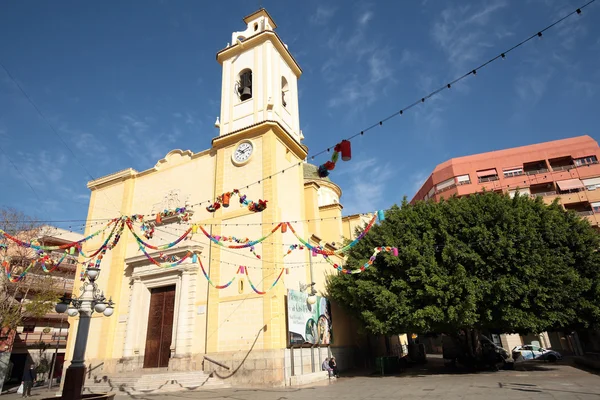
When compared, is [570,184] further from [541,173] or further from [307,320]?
[307,320]

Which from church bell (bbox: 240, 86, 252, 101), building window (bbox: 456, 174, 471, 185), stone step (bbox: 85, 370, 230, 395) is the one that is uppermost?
building window (bbox: 456, 174, 471, 185)

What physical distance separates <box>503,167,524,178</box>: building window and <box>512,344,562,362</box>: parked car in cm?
1450

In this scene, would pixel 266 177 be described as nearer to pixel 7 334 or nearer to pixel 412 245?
pixel 412 245

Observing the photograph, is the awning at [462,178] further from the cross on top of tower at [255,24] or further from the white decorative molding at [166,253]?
the white decorative molding at [166,253]

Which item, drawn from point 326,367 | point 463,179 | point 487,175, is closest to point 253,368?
point 326,367

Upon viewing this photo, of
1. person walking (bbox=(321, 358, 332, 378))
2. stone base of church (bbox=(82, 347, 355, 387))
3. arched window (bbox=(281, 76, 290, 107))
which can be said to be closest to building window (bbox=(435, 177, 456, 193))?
arched window (bbox=(281, 76, 290, 107))

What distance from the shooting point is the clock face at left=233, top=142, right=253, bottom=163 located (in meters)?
17.6

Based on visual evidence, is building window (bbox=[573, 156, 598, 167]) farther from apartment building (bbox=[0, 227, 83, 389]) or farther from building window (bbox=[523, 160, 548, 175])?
apartment building (bbox=[0, 227, 83, 389])

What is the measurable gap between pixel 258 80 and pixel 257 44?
2.56m

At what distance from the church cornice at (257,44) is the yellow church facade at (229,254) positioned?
0.06 m

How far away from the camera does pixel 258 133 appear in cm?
1777

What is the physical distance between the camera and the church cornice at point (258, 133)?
57.4 ft

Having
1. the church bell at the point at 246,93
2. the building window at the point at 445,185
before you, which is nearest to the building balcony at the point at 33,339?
the church bell at the point at 246,93

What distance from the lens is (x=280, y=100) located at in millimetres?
19453
